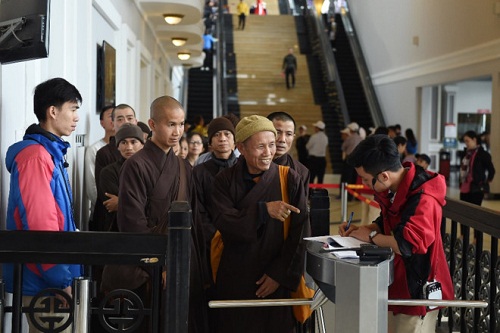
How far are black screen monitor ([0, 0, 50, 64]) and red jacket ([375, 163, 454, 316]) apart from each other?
6.55 feet

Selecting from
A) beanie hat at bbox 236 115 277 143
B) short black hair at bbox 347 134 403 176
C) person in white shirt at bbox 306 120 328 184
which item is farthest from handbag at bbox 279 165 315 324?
person in white shirt at bbox 306 120 328 184

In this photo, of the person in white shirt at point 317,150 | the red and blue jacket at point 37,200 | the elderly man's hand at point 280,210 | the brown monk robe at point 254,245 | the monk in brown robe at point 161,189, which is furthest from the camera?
the person in white shirt at point 317,150

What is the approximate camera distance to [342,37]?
28812 mm

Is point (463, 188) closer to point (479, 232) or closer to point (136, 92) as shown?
point (136, 92)

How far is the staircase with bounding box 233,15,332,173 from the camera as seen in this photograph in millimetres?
25109

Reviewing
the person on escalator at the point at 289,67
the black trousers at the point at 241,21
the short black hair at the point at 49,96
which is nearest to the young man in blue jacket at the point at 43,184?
the short black hair at the point at 49,96

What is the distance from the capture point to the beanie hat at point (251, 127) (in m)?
4.25

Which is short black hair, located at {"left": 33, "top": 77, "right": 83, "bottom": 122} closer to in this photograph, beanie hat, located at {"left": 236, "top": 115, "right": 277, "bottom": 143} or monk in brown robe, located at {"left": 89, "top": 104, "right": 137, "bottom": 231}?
beanie hat, located at {"left": 236, "top": 115, "right": 277, "bottom": 143}

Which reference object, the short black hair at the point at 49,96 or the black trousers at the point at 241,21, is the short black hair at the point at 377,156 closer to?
the short black hair at the point at 49,96

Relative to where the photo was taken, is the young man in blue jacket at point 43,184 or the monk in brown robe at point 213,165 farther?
the monk in brown robe at point 213,165

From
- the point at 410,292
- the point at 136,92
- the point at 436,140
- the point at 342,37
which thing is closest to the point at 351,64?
the point at 342,37

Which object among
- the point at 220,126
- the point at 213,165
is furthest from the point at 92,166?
the point at 213,165

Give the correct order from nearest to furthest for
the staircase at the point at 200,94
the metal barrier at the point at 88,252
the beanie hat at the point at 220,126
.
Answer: the metal barrier at the point at 88,252 < the beanie hat at the point at 220,126 < the staircase at the point at 200,94

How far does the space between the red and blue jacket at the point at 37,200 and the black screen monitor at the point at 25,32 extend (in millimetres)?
460
